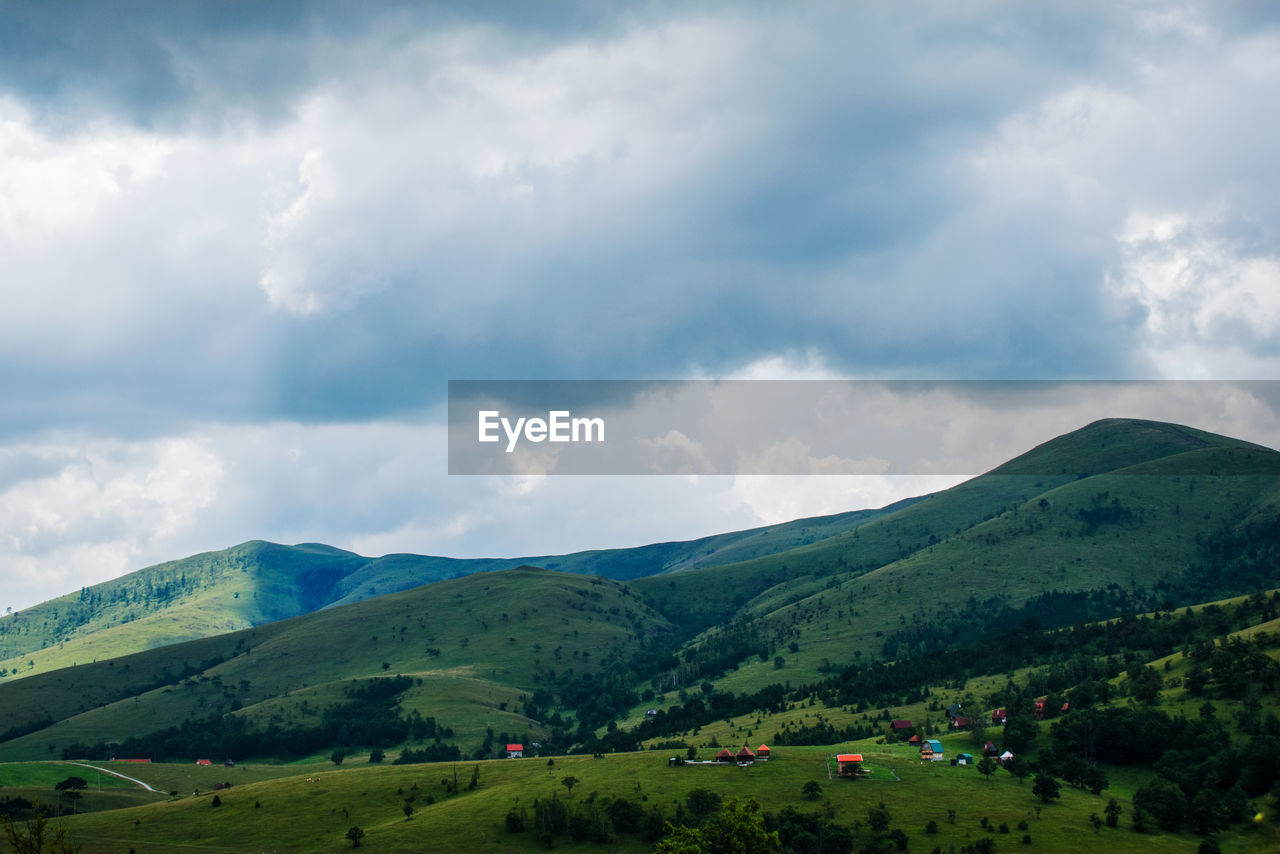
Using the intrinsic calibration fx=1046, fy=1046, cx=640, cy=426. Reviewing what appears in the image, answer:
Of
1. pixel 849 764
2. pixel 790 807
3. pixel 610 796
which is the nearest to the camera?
pixel 790 807

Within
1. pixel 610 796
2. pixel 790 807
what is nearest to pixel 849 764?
pixel 790 807

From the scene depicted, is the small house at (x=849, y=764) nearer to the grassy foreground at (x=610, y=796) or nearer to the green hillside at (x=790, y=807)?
the green hillside at (x=790, y=807)

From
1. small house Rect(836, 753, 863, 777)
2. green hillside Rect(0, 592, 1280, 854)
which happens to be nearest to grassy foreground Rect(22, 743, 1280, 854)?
green hillside Rect(0, 592, 1280, 854)

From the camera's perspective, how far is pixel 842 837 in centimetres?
14825

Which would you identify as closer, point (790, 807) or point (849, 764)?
point (790, 807)

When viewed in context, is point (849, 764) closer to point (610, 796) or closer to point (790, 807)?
point (790, 807)

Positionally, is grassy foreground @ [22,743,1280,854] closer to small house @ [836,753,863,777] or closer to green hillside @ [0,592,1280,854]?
green hillside @ [0,592,1280,854]


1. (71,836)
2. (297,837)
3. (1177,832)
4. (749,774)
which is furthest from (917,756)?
(71,836)

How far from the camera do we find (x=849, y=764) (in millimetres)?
180125

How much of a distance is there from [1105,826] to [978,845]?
2706 cm

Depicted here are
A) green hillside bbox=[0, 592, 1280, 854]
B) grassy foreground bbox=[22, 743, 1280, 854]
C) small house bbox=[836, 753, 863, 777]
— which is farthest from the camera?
small house bbox=[836, 753, 863, 777]

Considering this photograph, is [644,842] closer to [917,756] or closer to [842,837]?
[842,837]

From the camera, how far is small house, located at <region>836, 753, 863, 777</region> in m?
178

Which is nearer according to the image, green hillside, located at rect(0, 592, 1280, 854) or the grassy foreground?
green hillside, located at rect(0, 592, 1280, 854)
